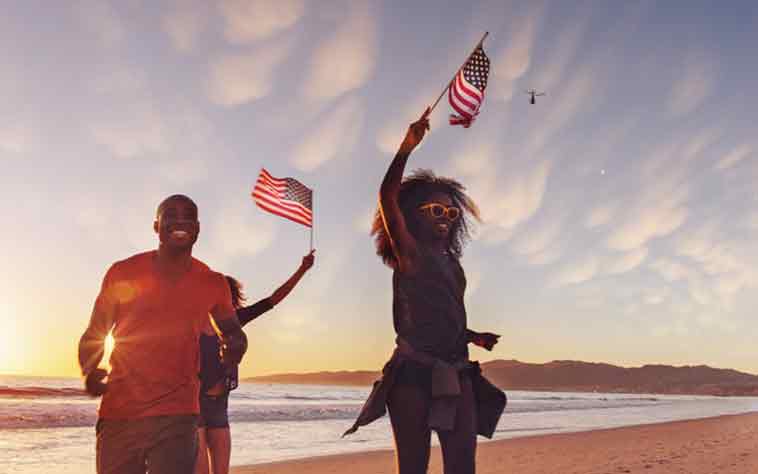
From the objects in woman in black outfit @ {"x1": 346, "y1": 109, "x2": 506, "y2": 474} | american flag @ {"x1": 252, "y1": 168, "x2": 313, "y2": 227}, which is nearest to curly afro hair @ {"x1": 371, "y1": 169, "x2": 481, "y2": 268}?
woman in black outfit @ {"x1": 346, "y1": 109, "x2": 506, "y2": 474}

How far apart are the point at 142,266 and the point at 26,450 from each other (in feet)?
39.9

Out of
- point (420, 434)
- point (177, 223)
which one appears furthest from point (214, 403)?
point (177, 223)

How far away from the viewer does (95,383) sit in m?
3.39

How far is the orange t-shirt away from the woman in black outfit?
926mm

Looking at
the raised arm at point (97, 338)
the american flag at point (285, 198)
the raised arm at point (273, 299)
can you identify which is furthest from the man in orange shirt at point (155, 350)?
the american flag at point (285, 198)

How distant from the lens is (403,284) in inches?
163

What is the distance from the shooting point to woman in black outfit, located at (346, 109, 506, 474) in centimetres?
390

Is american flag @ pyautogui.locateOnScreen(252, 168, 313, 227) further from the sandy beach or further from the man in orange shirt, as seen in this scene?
the man in orange shirt

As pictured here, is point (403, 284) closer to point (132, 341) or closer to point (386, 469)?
point (132, 341)

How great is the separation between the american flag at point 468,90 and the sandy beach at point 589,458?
569 cm

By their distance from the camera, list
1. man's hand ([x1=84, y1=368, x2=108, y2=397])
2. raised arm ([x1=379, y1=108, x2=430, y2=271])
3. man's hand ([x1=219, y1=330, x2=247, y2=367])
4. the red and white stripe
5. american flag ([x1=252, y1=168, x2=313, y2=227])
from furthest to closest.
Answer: american flag ([x1=252, y1=168, x2=313, y2=227])
the red and white stripe
raised arm ([x1=379, y1=108, x2=430, y2=271])
man's hand ([x1=219, y1=330, x2=247, y2=367])
man's hand ([x1=84, y1=368, x2=108, y2=397])

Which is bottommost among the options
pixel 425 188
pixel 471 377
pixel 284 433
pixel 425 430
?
pixel 284 433

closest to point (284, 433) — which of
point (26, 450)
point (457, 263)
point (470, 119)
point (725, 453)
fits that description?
point (26, 450)

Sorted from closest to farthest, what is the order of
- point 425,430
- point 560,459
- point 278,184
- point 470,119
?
point 425,430 < point 470,119 < point 278,184 < point 560,459
